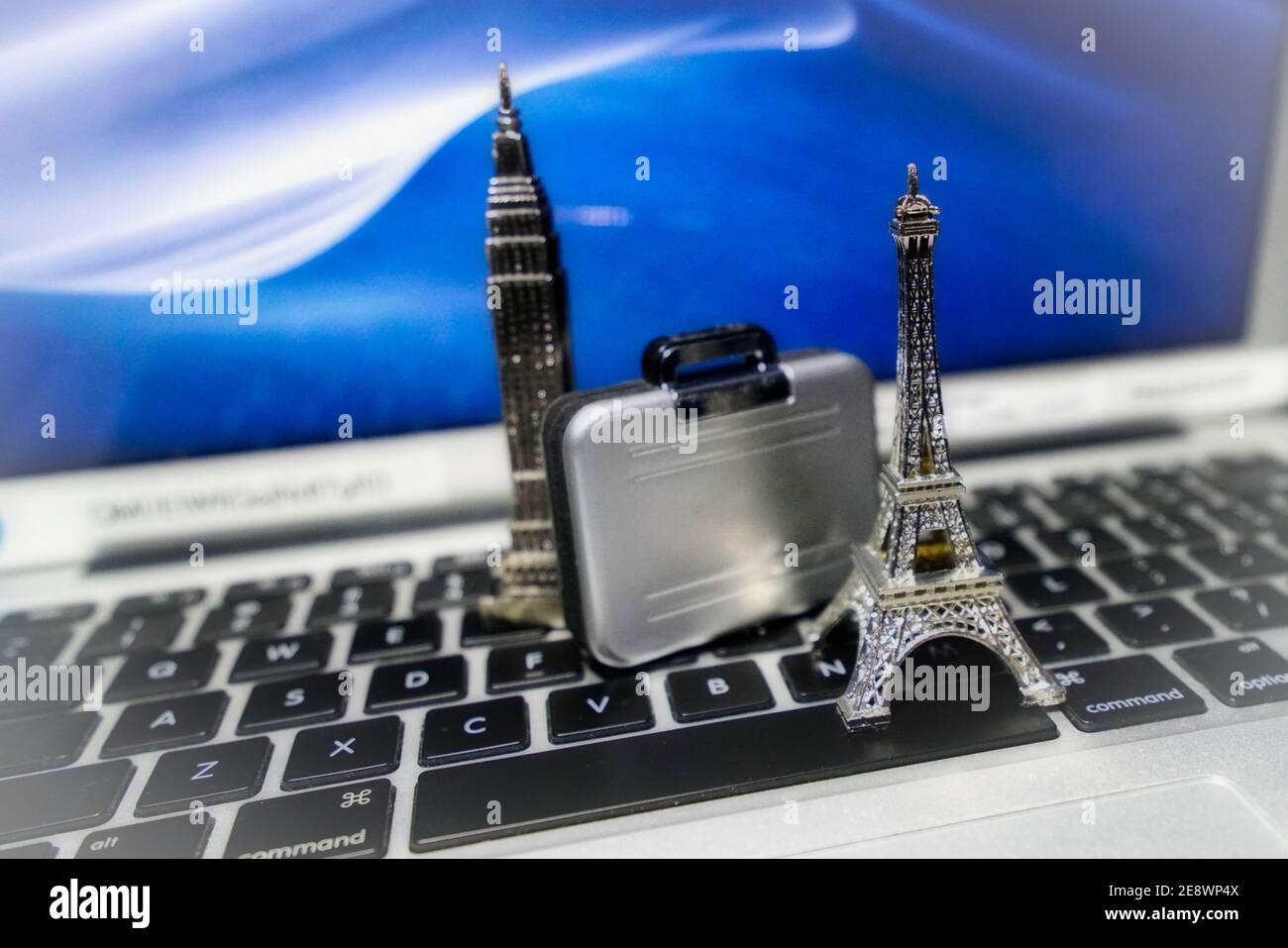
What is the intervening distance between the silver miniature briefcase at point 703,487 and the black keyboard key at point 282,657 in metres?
0.25

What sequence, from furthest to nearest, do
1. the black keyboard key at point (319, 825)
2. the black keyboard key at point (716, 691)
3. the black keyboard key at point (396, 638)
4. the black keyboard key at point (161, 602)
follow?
the black keyboard key at point (161, 602) < the black keyboard key at point (396, 638) < the black keyboard key at point (716, 691) < the black keyboard key at point (319, 825)

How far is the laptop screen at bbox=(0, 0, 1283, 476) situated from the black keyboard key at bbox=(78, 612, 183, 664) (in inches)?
8.0

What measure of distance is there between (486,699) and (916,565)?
→ 39 cm

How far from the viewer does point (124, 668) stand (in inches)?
34.7

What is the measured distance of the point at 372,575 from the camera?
→ 3.34 ft

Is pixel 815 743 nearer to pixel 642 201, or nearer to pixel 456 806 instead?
pixel 456 806

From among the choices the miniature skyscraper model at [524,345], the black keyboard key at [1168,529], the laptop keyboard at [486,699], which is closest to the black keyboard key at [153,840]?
the laptop keyboard at [486,699]

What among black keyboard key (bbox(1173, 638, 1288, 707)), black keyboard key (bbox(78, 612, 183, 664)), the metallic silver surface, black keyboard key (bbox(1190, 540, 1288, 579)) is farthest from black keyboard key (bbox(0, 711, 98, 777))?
black keyboard key (bbox(1190, 540, 1288, 579))

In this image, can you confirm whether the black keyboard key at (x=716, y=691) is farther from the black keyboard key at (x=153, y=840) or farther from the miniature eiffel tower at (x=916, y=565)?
the black keyboard key at (x=153, y=840)

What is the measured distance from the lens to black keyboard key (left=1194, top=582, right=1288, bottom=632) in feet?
2.73

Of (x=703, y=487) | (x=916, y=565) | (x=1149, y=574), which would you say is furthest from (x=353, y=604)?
(x=1149, y=574)

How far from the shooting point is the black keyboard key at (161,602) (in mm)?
977

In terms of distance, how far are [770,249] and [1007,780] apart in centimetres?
63
